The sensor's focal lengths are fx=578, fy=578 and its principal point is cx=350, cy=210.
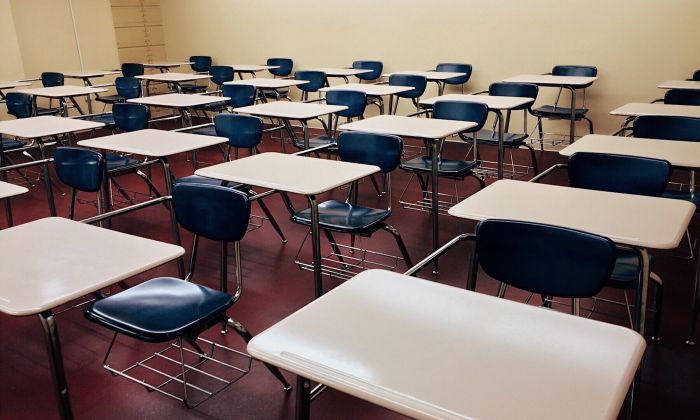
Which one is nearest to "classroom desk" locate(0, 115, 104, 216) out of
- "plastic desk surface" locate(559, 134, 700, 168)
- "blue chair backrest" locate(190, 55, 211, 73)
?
"plastic desk surface" locate(559, 134, 700, 168)

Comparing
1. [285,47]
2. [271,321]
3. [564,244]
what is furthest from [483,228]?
[285,47]

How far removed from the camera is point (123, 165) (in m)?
4.36

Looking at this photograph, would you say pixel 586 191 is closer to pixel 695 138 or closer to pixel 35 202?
pixel 695 138

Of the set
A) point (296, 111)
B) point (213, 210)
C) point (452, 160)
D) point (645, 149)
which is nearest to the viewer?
point (213, 210)

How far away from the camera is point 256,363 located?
2779mm

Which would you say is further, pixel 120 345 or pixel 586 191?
pixel 120 345

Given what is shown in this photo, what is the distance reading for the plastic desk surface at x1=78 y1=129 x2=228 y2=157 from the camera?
3.45 metres

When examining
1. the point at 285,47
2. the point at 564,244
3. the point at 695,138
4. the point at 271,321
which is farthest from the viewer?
the point at 285,47

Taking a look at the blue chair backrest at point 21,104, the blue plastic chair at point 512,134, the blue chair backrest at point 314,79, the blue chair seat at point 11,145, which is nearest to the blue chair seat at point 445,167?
the blue plastic chair at point 512,134

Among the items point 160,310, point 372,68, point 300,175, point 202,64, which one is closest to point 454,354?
point 160,310

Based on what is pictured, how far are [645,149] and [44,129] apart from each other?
4053mm

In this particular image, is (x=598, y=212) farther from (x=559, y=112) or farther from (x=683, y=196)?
(x=559, y=112)

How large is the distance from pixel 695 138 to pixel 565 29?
3.13m

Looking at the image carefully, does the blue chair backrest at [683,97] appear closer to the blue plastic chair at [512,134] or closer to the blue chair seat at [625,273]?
the blue plastic chair at [512,134]
